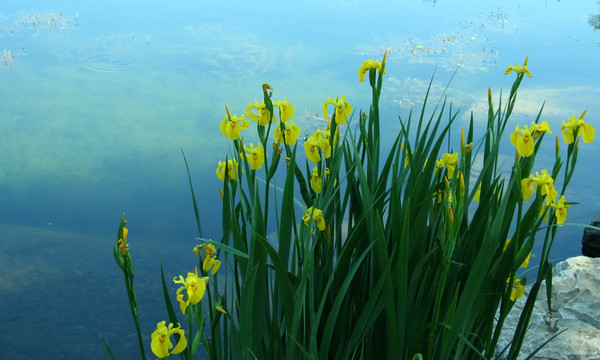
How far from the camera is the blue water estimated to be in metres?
2.16

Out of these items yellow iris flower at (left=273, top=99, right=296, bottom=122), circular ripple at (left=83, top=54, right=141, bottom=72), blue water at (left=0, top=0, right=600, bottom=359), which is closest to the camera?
yellow iris flower at (left=273, top=99, right=296, bottom=122)

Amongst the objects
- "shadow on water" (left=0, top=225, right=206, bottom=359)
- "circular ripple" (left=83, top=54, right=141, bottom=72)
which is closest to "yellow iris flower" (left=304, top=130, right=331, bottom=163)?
"shadow on water" (left=0, top=225, right=206, bottom=359)

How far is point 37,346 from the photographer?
185 cm

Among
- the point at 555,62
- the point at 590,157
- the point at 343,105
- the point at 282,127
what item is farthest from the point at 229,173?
the point at 555,62

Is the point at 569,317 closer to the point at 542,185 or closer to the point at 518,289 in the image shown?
the point at 518,289

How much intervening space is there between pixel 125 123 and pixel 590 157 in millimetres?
2646

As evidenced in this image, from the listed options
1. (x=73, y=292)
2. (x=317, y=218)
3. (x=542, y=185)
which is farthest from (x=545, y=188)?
(x=73, y=292)

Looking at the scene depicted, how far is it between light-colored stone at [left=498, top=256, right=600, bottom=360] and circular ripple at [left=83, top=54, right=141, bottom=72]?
3.09 meters

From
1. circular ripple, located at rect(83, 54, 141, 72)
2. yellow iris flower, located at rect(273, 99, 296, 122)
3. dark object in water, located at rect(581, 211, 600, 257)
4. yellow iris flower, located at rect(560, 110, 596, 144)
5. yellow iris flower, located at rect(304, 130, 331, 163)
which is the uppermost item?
yellow iris flower, located at rect(560, 110, 596, 144)

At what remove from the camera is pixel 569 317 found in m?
1.64

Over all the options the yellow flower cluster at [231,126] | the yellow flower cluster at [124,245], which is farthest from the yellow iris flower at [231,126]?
the yellow flower cluster at [124,245]

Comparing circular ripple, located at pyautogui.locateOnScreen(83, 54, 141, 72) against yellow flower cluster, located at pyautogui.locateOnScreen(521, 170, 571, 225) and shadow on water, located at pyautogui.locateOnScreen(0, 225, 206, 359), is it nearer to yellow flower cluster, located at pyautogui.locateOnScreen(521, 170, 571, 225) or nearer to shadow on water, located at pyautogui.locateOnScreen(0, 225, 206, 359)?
shadow on water, located at pyautogui.locateOnScreen(0, 225, 206, 359)

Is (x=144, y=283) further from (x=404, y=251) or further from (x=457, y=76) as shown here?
(x=457, y=76)

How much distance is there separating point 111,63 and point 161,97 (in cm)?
71
